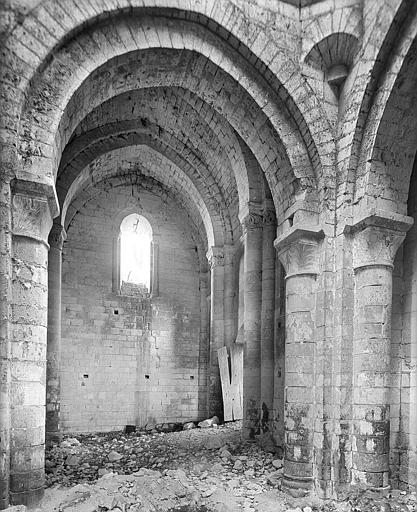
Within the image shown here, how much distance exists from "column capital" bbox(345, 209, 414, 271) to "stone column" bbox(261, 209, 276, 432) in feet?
9.14

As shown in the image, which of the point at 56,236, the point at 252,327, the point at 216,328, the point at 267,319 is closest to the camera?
the point at 267,319

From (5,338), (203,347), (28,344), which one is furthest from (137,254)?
(5,338)

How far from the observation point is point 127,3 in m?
5.37

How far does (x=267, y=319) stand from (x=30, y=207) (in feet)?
16.4

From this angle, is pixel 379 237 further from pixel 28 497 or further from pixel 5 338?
pixel 28 497

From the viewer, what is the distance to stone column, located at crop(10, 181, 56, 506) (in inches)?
190

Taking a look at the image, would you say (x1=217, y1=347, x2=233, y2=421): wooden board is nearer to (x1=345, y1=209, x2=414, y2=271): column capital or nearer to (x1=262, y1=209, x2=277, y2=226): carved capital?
(x1=262, y1=209, x2=277, y2=226): carved capital

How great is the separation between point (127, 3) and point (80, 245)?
7.26 m

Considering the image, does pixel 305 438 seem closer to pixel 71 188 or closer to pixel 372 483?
pixel 372 483

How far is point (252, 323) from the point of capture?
878 cm

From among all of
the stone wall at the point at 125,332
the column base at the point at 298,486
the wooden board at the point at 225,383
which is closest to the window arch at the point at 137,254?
the stone wall at the point at 125,332

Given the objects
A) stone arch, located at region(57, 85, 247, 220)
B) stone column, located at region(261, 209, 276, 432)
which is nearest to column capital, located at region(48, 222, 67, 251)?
stone arch, located at region(57, 85, 247, 220)

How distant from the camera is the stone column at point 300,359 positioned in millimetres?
6004

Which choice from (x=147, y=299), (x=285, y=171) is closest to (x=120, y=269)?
(x=147, y=299)
